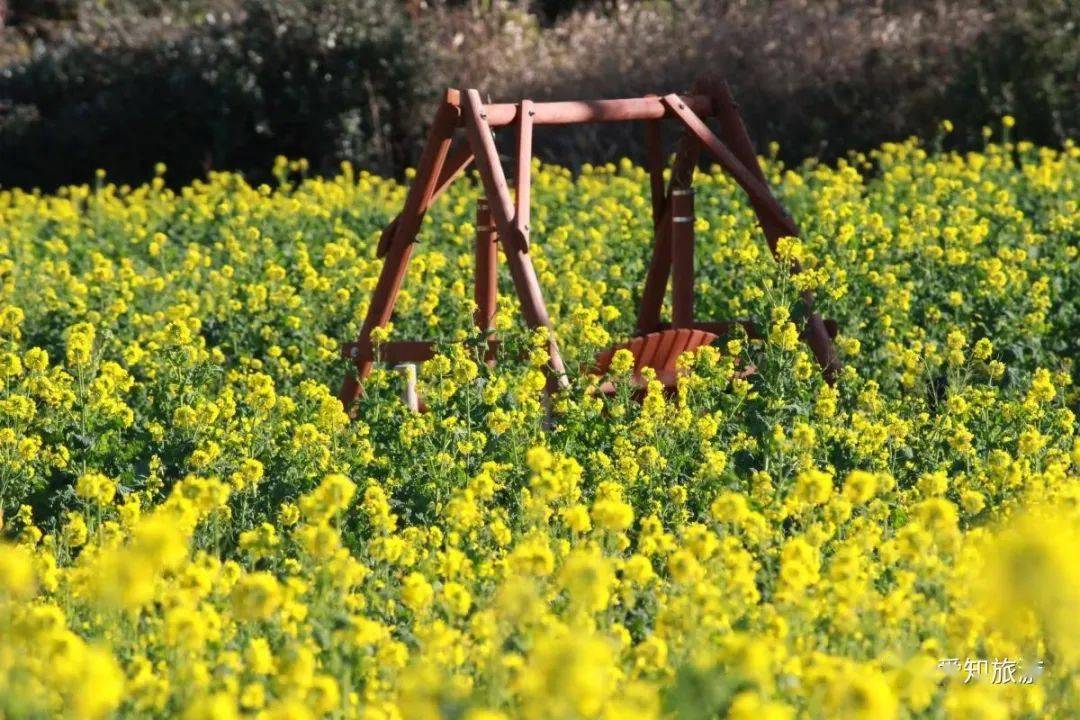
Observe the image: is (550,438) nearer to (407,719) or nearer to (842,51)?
(407,719)

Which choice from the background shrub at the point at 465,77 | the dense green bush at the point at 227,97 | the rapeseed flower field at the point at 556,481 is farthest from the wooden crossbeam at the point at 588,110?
the dense green bush at the point at 227,97

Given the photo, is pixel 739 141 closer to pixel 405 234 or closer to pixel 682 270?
pixel 682 270

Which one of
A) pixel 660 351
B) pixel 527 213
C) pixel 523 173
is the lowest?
pixel 660 351

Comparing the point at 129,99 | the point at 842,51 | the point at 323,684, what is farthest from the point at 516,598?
the point at 129,99

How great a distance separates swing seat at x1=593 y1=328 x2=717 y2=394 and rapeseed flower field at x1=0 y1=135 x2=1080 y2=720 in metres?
0.11

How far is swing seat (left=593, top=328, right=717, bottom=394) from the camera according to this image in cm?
633

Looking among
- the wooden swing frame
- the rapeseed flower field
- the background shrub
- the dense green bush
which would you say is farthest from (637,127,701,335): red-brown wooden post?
the dense green bush

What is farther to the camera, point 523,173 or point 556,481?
point 523,173

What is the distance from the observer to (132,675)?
10.8 ft

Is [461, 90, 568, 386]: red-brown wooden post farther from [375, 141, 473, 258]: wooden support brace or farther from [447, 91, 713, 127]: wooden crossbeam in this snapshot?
[375, 141, 473, 258]: wooden support brace

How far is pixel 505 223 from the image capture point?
6.14 m

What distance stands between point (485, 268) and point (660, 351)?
2.13 ft

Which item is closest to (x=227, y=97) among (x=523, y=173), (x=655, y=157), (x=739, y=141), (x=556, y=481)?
(x=655, y=157)

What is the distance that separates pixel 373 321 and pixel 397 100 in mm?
9600
